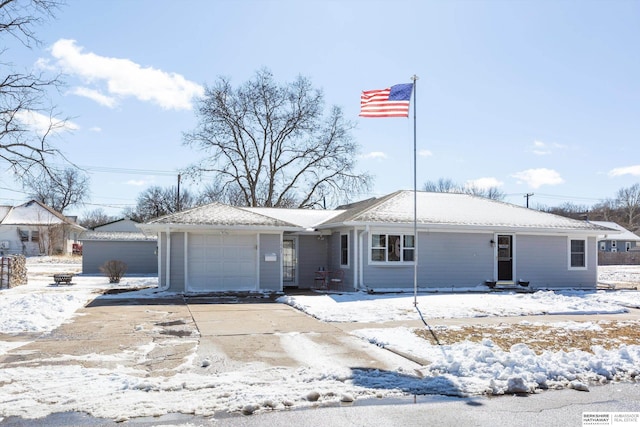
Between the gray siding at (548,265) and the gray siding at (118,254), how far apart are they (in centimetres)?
2022

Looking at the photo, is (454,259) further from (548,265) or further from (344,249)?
(548,265)

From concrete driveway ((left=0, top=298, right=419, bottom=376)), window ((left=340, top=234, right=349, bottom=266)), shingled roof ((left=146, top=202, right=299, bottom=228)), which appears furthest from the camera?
window ((left=340, top=234, right=349, bottom=266))

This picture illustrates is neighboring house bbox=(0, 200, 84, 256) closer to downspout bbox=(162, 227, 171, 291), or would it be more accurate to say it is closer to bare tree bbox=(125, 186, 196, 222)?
bare tree bbox=(125, 186, 196, 222)

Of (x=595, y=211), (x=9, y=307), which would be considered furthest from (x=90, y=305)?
(x=595, y=211)

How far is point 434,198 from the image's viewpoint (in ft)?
75.3

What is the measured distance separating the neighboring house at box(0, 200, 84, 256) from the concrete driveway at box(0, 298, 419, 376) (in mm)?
44513

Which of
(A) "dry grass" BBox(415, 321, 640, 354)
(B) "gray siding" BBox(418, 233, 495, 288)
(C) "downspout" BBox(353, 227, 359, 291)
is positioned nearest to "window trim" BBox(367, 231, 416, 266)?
(C) "downspout" BBox(353, 227, 359, 291)

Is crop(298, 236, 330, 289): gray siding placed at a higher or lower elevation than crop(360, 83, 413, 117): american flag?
lower

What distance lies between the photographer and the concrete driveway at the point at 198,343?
7.55m

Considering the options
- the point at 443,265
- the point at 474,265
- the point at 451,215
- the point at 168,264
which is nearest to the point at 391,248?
the point at 443,265

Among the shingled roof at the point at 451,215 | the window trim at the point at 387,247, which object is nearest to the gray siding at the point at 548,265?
the shingled roof at the point at 451,215

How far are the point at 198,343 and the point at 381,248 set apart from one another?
10.6 meters

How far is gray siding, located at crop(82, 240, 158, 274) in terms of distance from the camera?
31531 mm

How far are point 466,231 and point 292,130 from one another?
2369 centimetres
